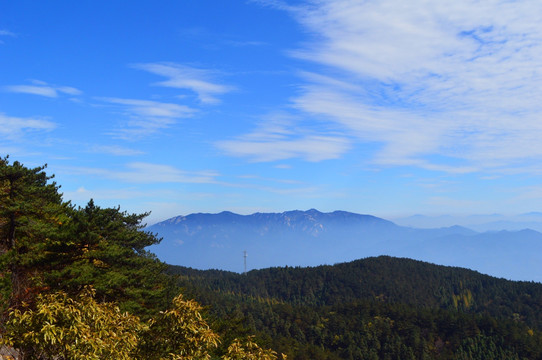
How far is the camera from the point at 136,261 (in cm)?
3653

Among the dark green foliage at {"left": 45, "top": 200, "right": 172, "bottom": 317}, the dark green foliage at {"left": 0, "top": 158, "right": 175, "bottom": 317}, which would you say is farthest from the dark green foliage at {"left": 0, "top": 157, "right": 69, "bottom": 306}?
the dark green foliage at {"left": 45, "top": 200, "right": 172, "bottom": 317}

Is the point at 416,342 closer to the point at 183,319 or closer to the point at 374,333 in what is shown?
the point at 374,333

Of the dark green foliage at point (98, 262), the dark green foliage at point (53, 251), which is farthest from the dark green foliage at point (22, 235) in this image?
the dark green foliage at point (98, 262)

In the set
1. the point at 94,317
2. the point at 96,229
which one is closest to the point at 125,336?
the point at 94,317

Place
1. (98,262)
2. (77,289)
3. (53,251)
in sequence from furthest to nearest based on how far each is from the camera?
(98,262), (53,251), (77,289)

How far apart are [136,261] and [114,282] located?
5159 mm

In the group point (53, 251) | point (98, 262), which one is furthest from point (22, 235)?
point (98, 262)

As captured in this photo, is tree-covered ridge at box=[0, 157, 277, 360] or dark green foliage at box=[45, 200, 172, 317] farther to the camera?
dark green foliage at box=[45, 200, 172, 317]

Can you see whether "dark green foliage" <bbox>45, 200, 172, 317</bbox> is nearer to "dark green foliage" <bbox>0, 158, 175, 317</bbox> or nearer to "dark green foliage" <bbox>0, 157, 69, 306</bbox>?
"dark green foliage" <bbox>0, 158, 175, 317</bbox>

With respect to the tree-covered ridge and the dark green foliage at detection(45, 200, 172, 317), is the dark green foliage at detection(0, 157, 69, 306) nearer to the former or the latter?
the tree-covered ridge

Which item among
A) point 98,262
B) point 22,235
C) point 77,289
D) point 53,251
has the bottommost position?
point 77,289

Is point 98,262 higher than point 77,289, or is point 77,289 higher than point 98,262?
point 98,262

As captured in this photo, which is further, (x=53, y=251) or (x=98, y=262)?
(x=98, y=262)

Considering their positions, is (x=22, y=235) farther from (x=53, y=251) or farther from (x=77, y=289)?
(x=77, y=289)
